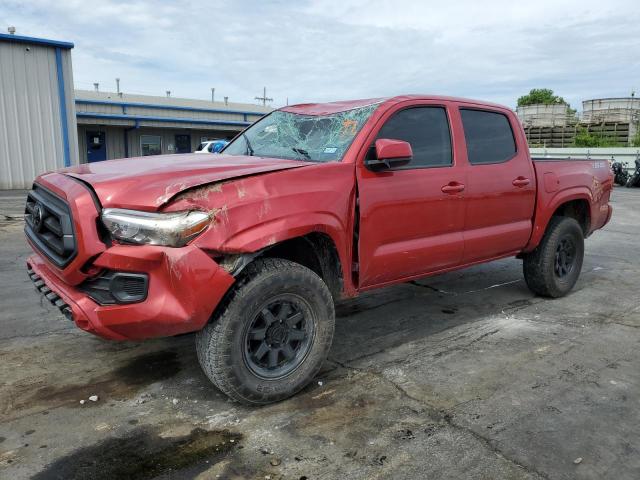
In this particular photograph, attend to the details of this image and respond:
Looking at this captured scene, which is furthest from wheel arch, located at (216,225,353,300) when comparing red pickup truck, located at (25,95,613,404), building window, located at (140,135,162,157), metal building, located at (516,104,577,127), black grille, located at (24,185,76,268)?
metal building, located at (516,104,577,127)

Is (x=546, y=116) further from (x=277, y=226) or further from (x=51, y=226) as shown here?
(x=51, y=226)

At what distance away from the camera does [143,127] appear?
26.0 meters

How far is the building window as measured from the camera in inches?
1041

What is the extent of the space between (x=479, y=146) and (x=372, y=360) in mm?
2094

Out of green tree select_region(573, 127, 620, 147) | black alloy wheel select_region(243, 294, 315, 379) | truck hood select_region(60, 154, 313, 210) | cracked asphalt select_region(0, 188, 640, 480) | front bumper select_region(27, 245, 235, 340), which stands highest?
green tree select_region(573, 127, 620, 147)

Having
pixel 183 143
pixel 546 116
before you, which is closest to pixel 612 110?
pixel 546 116

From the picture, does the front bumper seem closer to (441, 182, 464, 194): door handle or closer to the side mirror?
the side mirror

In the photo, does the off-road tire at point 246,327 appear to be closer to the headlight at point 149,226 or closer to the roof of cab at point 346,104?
the headlight at point 149,226

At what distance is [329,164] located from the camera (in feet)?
11.3

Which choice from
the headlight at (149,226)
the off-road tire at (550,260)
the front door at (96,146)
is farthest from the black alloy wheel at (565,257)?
the front door at (96,146)

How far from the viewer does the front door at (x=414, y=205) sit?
366cm

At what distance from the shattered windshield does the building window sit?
23453 millimetres

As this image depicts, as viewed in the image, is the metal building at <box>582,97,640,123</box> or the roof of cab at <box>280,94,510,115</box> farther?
the metal building at <box>582,97,640,123</box>

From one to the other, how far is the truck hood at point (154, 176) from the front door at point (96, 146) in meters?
23.1
